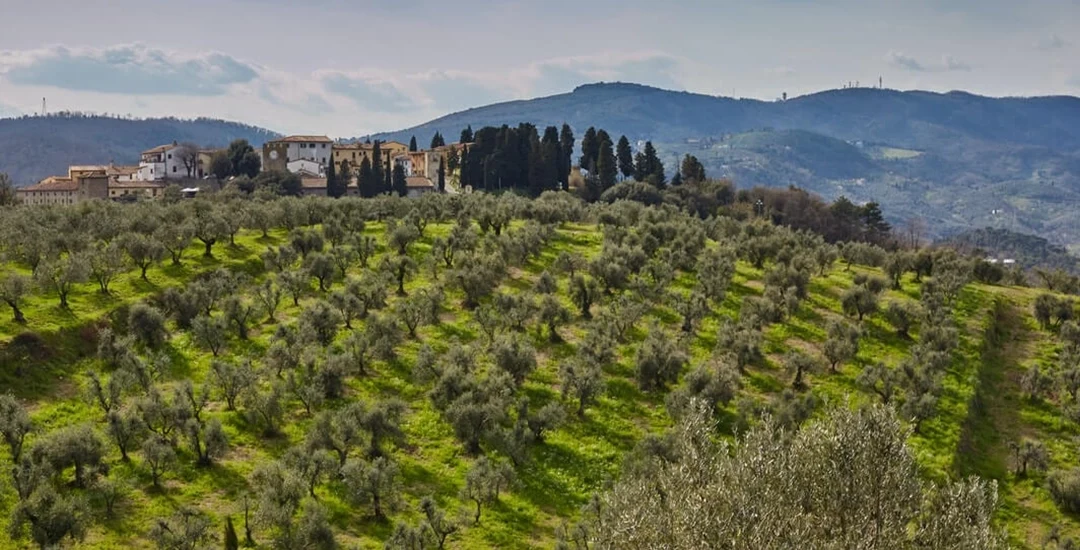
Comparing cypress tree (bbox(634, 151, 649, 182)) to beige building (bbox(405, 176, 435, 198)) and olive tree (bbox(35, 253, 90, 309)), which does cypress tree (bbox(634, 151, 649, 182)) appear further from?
olive tree (bbox(35, 253, 90, 309))

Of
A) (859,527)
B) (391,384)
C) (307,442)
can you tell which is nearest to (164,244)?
(391,384)

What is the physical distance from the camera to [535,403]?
1966 inches

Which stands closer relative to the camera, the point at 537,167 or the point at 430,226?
the point at 430,226

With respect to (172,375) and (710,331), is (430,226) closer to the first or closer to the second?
(710,331)

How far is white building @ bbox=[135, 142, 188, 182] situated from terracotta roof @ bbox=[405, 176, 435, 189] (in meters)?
46.2

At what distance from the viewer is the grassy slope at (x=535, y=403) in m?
37.4

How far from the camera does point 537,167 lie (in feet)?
465

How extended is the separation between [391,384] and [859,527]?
36077 mm

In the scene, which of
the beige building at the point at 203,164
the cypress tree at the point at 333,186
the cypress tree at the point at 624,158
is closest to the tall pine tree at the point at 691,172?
the cypress tree at the point at 624,158

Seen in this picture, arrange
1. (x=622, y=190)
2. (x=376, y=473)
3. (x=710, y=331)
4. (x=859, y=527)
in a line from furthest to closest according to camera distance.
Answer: (x=622, y=190) → (x=710, y=331) → (x=376, y=473) → (x=859, y=527)

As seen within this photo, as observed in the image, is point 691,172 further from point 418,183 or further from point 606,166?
point 418,183

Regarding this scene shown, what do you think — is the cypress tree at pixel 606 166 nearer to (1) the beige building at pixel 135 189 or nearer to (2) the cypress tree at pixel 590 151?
(2) the cypress tree at pixel 590 151

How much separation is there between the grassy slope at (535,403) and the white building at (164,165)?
341 feet

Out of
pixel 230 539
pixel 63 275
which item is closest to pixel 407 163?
pixel 63 275
